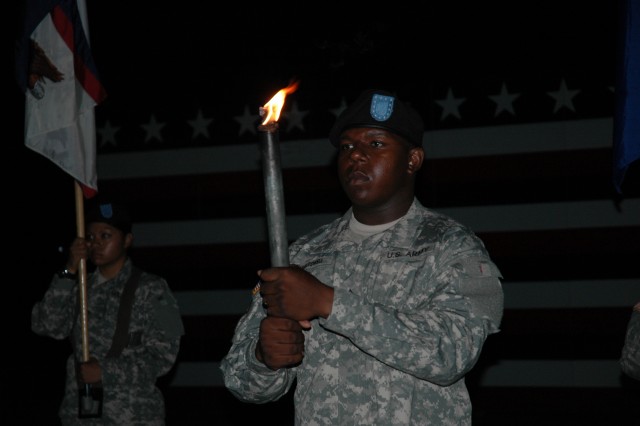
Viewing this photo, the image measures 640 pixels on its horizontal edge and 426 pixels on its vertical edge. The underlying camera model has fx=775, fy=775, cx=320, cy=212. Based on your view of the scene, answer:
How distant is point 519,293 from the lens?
6410mm

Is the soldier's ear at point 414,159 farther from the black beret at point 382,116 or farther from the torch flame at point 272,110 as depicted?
the torch flame at point 272,110

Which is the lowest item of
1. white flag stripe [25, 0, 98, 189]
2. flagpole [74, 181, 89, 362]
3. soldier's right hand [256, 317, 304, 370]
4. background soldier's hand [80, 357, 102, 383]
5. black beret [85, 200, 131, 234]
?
background soldier's hand [80, 357, 102, 383]

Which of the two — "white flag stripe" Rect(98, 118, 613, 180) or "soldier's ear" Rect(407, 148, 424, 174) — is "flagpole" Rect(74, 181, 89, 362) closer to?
"soldier's ear" Rect(407, 148, 424, 174)

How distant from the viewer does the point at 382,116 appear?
226cm

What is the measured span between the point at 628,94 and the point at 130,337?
2647 millimetres

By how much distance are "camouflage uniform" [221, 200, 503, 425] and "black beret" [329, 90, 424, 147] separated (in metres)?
0.26

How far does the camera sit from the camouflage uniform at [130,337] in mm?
3898

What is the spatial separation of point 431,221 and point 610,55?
4.61m

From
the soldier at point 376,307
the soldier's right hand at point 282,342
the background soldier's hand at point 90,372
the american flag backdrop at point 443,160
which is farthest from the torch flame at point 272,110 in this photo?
the american flag backdrop at point 443,160

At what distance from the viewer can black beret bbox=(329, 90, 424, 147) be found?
2.26 meters

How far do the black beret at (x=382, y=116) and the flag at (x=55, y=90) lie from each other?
7.21 ft

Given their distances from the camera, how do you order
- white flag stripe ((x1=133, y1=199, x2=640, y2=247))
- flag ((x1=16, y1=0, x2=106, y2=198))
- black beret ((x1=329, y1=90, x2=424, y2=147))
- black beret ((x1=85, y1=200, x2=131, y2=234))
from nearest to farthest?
1. black beret ((x1=329, y1=90, x2=424, y2=147))
2. flag ((x1=16, y1=0, x2=106, y2=198))
3. black beret ((x1=85, y1=200, x2=131, y2=234))
4. white flag stripe ((x1=133, y1=199, x2=640, y2=247))

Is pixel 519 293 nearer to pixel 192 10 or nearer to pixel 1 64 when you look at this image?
pixel 192 10

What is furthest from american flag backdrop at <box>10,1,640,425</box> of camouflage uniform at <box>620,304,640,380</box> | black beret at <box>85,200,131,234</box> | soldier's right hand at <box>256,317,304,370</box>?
soldier's right hand at <box>256,317,304,370</box>
